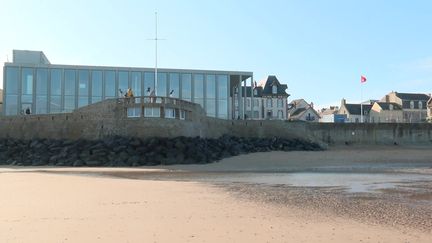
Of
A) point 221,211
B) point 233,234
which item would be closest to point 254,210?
point 221,211

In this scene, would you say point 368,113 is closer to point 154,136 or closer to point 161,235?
point 154,136

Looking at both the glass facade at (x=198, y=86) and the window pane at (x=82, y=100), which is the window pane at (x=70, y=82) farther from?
the glass facade at (x=198, y=86)

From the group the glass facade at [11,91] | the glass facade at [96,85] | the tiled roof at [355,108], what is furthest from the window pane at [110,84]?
the tiled roof at [355,108]

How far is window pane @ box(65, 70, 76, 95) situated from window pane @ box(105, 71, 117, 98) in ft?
11.2

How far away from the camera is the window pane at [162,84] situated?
5673cm

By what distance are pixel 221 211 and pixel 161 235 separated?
3707 millimetres

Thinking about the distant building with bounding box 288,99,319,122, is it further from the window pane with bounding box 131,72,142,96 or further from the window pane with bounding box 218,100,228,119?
the window pane with bounding box 131,72,142,96

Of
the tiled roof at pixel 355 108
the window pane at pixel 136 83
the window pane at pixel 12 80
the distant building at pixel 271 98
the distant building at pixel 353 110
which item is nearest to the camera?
the window pane at pixel 12 80

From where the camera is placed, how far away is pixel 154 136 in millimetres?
40156

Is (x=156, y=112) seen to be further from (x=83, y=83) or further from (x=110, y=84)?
(x=83, y=83)

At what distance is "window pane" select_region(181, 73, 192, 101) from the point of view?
57562mm

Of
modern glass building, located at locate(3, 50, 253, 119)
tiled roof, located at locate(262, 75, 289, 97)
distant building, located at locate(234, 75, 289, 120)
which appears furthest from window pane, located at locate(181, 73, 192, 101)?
tiled roof, located at locate(262, 75, 289, 97)

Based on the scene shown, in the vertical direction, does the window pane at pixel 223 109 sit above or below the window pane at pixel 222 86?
below

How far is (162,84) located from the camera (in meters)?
56.9
